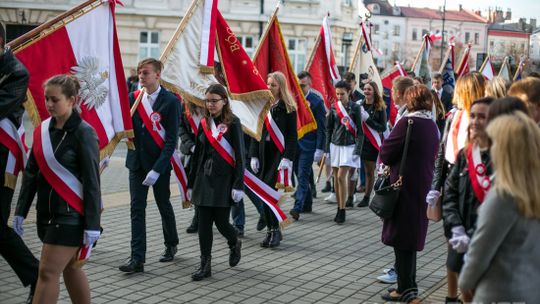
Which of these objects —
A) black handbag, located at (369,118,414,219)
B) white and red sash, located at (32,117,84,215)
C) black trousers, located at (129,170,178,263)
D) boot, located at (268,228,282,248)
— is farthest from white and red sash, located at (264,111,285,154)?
white and red sash, located at (32,117,84,215)

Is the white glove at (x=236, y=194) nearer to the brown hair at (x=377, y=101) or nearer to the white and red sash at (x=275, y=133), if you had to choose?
the white and red sash at (x=275, y=133)

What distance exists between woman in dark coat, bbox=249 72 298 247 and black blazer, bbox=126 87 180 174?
1616 millimetres

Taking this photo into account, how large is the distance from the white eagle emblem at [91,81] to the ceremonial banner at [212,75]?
0.96m

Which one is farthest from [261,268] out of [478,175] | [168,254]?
[478,175]

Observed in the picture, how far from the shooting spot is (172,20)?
32.7 meters

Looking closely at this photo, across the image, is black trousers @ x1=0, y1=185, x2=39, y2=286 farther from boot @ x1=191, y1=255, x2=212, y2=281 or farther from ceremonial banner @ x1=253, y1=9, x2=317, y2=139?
ceremonial banner @ x1=253, y1=9, x2=317, y2=139

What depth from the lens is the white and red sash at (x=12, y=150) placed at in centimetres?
579

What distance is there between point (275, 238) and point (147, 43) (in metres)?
25.6

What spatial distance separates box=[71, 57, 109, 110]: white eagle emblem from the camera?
21.9 feet

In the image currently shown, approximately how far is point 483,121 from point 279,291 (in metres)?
2.70

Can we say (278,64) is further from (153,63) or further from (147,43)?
(147,43)

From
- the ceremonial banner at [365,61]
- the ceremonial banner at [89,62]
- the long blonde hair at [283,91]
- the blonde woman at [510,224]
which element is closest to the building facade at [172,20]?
the ceremonial banner at [365,61]

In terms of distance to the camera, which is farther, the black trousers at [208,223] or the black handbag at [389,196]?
the black trousers at [208,223]

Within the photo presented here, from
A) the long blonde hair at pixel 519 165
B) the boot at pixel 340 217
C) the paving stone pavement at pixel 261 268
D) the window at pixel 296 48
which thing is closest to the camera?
the long blonde hair at pixel 519 165
